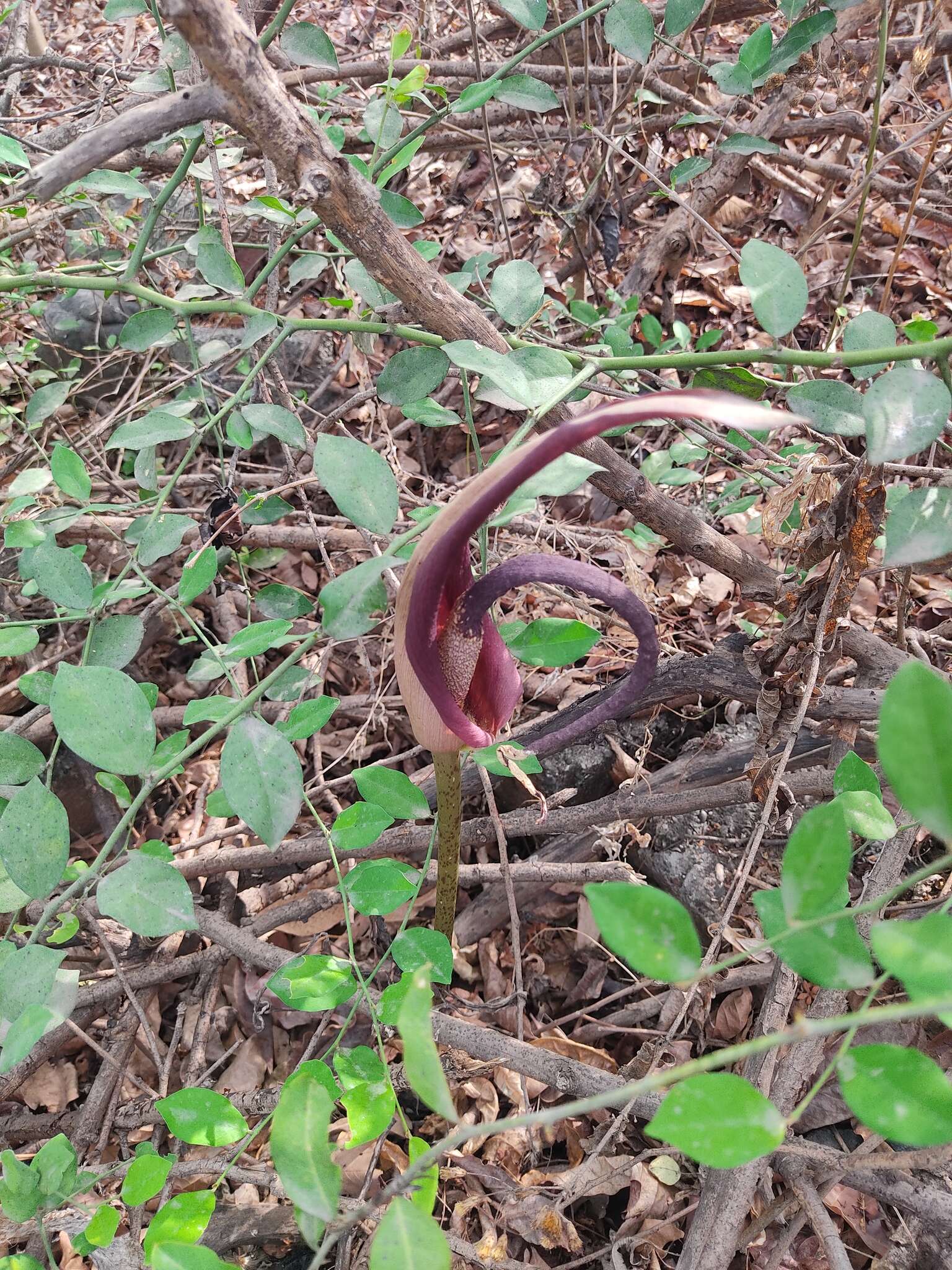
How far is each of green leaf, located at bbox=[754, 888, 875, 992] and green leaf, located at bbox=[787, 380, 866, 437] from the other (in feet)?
1.50

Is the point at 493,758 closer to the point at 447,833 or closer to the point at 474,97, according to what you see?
the point at 447,833

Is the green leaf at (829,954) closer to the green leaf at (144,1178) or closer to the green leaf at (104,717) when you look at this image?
the green leaf at (104,717)

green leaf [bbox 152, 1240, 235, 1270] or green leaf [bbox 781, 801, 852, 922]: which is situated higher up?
green leaf [bbox 781, 801, 852, 922]

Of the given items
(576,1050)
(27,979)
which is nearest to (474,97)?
(27,979)

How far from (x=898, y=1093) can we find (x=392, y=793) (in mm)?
558

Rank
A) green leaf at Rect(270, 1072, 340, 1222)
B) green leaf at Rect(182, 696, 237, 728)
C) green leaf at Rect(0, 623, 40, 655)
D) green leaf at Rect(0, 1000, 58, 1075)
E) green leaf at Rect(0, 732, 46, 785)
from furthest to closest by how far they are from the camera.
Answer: green leaf at Rect(0, 623, 40, 655), green leaf at Rect(0, 732, 46, 785), green leaf at Rect(182, 696, 237, 728), green leaf at Rect(0, 1000, 58, 1075), green leaf at Rect(270, 1072, 340, 1222)

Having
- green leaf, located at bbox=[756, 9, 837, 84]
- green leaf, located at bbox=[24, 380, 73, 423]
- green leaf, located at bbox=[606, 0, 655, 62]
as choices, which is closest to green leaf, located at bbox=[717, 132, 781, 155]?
green leaf, located at bbox=[756, 9, 837, 84]

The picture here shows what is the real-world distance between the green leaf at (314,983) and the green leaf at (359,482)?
442 mm

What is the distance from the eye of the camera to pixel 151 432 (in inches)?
38.8

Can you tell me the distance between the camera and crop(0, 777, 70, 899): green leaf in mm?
688

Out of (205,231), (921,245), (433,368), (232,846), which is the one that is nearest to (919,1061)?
(433,368)

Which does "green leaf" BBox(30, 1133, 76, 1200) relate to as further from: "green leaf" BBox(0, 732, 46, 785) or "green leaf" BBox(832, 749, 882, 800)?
"green leaf" BBox(832, 749, 882, 800)

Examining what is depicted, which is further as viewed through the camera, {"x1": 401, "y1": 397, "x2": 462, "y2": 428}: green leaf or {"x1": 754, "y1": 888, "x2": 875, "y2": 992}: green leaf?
{"x1": 401, "y1": 397, "x2": 462, "y2": 428}: green leaf

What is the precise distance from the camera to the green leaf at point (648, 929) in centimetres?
43
